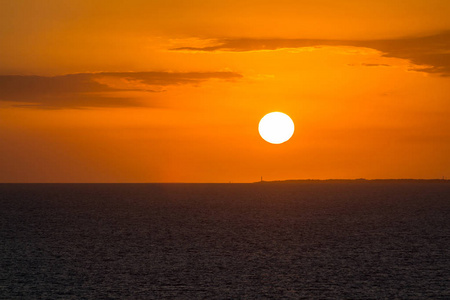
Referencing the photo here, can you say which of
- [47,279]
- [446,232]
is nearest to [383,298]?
[47,279]

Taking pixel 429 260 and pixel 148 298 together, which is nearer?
pixel 148 298

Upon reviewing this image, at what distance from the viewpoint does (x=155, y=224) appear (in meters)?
127

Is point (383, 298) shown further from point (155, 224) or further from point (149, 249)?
point (155, 224)

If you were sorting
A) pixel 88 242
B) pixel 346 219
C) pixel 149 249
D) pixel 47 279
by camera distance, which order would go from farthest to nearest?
pixel 346 219
pixel 88 242
pixel 149 249
pixel 47 279

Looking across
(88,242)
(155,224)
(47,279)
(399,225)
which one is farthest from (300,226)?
(47,279)

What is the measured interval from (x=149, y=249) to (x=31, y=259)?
16.0 m

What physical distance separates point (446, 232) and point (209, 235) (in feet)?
130

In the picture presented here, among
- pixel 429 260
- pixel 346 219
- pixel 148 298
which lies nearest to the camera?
pixel 148 298

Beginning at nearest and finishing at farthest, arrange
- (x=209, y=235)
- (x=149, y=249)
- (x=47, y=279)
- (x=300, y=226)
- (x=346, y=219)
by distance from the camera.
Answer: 1. (x=47, y=279)
2. (x=149, y=249)
3. (x=209, y=235)
4. (x=300, y=226)
5. (x=346, y=219)

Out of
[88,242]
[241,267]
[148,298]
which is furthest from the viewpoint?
[88,242]

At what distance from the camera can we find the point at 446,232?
10712 centimetres

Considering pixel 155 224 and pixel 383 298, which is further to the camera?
pixel 155 224

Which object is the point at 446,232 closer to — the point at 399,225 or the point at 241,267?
the point at 399,225

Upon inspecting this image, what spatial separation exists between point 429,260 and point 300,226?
4985 cm
